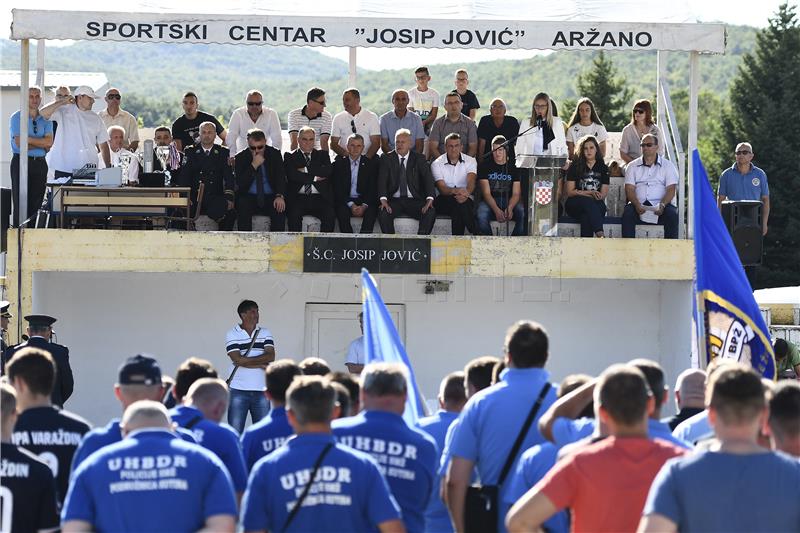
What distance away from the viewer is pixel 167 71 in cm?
16088

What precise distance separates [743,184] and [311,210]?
5.10 m

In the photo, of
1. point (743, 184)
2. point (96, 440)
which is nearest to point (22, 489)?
point (96, 440)

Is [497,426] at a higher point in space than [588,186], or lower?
lower

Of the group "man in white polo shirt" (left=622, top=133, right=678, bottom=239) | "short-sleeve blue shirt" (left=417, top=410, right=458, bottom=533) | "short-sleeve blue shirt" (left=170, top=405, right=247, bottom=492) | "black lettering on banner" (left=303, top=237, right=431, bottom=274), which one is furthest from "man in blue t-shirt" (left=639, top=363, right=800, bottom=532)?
"man in white polo shirt" (left=622, top=133, right=678, bottom=239)

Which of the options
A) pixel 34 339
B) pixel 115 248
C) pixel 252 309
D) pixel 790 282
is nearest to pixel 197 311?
pixel 115 248

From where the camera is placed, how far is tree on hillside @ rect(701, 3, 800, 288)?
4281cm

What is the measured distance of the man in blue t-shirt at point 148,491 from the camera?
17.3ft

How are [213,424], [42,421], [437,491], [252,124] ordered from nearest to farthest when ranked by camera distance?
[42,421] < [213,424] < [437,491] < [252,124]

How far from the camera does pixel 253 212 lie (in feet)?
49.2

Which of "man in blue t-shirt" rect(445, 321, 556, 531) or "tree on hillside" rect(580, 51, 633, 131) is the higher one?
"tree on hillside" rect(580, 51, 633, 131)

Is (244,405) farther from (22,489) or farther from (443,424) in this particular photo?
(22,489)

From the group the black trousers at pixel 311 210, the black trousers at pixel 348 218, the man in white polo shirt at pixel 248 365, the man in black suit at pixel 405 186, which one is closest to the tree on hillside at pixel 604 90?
the man in black suit at pixel 405 186

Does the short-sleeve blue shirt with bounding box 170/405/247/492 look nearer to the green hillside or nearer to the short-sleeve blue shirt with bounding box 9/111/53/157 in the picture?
the short-sleeve blue shirt with bounding box 9/111/53/157

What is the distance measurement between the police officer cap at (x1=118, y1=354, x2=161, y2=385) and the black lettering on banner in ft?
27.7
